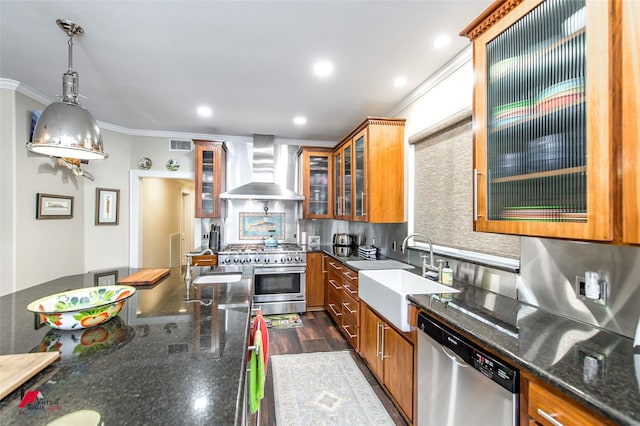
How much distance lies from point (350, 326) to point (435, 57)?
8.58 feet

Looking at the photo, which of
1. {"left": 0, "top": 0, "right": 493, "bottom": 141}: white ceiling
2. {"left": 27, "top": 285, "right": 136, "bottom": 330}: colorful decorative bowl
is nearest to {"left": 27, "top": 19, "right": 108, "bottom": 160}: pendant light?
{"left": 0, "top": 0, "right": 493, "bottom": 141}: white ceiling

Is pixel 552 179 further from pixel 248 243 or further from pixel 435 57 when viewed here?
pixel 248 243

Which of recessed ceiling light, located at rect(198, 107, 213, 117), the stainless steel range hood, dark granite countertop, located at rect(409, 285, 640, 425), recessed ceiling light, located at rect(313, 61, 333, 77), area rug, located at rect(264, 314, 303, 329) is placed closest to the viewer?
dark granite countertop, located at rect(409, 285, 640, 425)

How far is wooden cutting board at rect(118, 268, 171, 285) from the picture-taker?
1843 millimetres

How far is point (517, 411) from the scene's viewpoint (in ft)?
3.26

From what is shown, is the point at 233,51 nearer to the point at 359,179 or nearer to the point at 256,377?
the point at 359,179

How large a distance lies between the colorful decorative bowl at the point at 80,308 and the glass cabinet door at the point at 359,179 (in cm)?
226

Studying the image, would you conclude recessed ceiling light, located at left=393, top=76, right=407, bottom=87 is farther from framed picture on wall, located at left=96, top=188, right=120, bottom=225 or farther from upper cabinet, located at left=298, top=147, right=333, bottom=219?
framed picture on wall, located at left=96, top=188, right=120, bottom=225

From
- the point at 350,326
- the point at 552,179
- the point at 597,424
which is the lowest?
the point at 350,326

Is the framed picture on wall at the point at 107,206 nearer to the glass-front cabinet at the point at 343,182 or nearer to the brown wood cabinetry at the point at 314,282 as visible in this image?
the brown wood cabinetry at the point at 314,282

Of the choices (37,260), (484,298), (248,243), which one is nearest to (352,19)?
(484,298)

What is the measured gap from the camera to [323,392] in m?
2.18

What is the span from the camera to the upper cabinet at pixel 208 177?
3881 mm

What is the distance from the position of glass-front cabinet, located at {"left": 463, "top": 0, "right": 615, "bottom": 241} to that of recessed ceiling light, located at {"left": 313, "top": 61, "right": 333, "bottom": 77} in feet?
3.56
